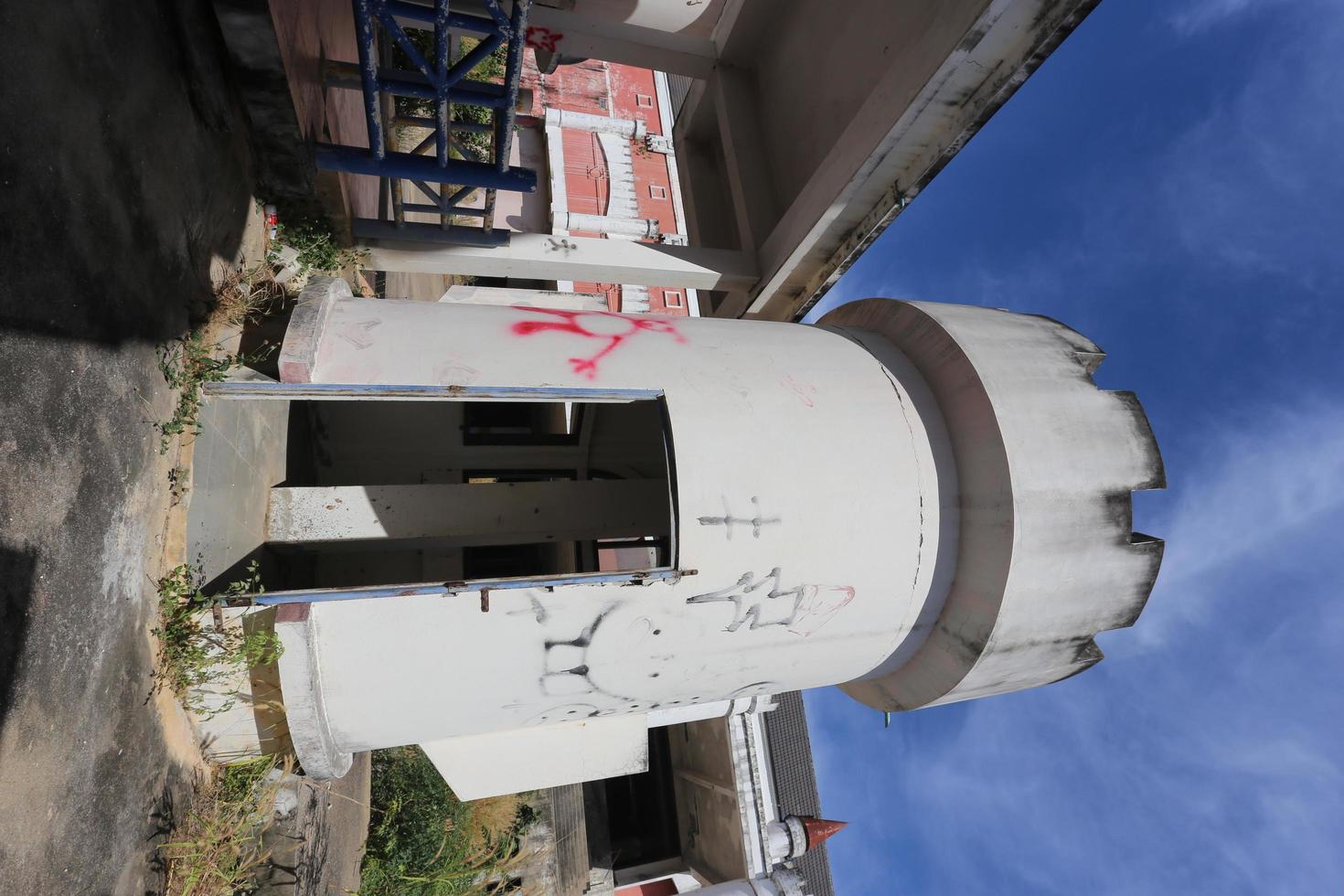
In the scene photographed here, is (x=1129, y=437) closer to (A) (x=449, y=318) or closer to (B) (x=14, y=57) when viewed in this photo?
(A) (x=449, y=318)

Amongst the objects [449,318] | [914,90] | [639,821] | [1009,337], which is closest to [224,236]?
[449,318]

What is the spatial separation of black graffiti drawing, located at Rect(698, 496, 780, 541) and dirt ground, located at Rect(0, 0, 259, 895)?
117 inches

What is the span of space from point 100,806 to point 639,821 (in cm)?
1635

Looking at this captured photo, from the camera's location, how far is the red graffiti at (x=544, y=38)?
6103mm

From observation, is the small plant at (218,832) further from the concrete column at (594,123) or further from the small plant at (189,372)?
the concrete column at (594,123)

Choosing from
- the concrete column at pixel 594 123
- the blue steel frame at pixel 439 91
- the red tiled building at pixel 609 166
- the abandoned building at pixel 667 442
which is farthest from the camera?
the concrete column at pixel 594 123

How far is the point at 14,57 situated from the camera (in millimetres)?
2531

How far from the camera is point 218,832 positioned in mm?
4234

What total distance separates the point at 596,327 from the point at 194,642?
9.72ft

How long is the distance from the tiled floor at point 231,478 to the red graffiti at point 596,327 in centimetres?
204

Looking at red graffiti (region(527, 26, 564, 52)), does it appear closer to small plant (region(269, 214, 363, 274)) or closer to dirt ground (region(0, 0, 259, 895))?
small plant (region(269, 214, 363, 274))

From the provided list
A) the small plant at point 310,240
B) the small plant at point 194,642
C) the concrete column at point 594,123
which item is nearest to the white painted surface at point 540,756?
the small plant at point 194,642

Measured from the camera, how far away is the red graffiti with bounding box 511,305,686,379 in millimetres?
4062

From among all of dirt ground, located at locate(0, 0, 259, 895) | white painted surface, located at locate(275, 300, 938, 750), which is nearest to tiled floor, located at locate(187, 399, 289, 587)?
dirt ground, located at locate(0, 0, 259, 895)
